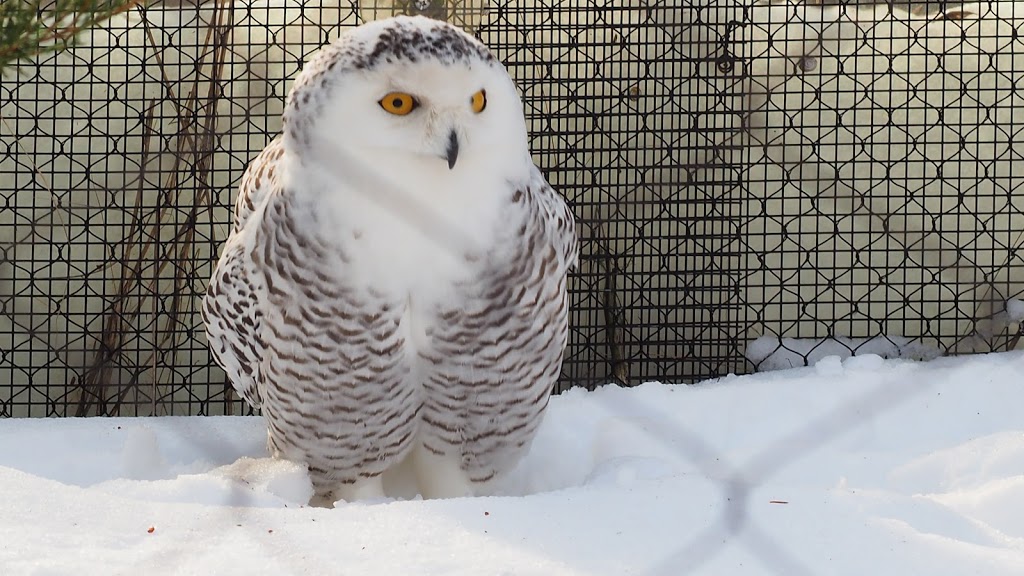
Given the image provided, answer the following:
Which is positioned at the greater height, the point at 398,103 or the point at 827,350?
the point at 398,103

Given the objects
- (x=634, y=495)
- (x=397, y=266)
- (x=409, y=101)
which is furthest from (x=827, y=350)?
(x=409, y=101)

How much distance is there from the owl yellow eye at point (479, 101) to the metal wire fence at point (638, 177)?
0.94 metres

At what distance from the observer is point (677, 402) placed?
2.14 m

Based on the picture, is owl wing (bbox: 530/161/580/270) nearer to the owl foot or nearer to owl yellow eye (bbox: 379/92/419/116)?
owl yellow eye (bbox: 379/92/419/116)

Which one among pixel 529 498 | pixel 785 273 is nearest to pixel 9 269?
pixel 529 498

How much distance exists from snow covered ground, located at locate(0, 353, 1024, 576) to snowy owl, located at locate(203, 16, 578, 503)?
0.48 ft

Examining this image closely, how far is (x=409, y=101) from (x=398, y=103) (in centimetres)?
2

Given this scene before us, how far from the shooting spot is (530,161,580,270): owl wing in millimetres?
1634

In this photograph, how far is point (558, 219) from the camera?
65.9 inches

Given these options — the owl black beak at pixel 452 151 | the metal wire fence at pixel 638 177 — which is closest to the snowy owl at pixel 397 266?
the owl black beak at pixel 452 151

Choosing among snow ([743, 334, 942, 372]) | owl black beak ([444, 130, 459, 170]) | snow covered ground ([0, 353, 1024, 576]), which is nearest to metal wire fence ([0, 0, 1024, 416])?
snow ([743, 334, 942, 372])

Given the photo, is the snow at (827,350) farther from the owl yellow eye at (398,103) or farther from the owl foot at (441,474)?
the owl yellow eye at (398,103)

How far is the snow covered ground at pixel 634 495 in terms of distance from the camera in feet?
3.96

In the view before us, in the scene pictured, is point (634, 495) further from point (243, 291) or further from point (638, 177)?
point (638, 177)
